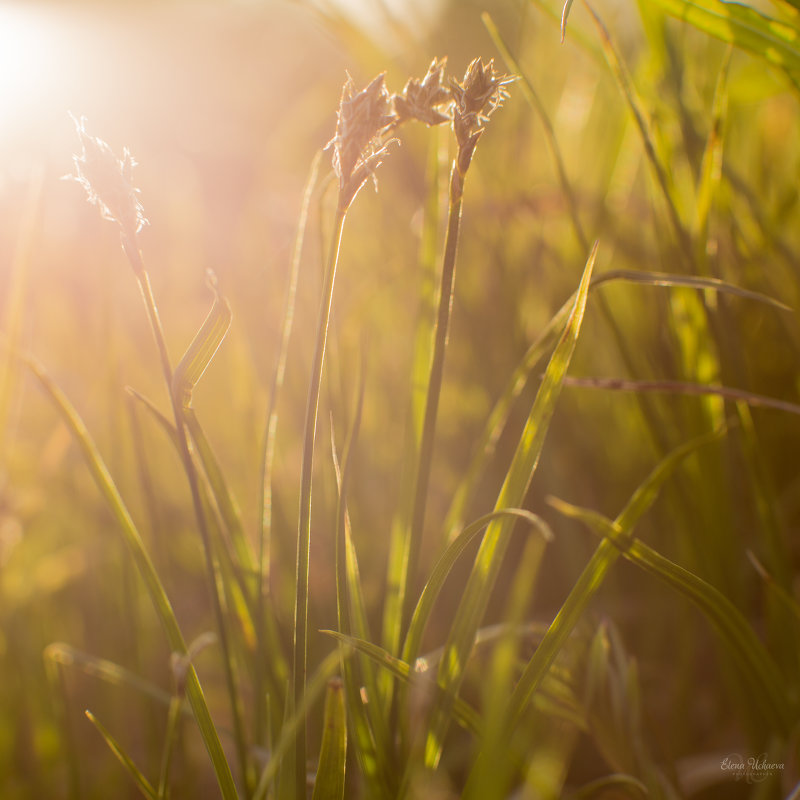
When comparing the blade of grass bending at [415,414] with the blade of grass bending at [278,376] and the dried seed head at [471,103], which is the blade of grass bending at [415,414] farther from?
the dried seed head at [471,103]

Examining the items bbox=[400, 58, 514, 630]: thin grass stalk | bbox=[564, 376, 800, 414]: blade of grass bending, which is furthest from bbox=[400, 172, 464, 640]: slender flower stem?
bbox=[564, 376, 800, 414]: blade of grass bending

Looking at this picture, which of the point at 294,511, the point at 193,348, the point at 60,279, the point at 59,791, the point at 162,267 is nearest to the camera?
the point at 193,348

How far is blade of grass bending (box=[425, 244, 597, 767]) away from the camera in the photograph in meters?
0.31

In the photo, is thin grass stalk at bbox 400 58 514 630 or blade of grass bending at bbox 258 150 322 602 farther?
blade of grass bending at bbox 258 150 322 602

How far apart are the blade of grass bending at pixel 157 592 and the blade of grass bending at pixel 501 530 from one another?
0.33 ft

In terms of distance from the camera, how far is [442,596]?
28.3 inches

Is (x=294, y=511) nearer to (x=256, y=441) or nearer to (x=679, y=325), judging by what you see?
(x=256, y=441)

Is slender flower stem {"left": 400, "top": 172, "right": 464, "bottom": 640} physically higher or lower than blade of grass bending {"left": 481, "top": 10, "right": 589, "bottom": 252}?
lower

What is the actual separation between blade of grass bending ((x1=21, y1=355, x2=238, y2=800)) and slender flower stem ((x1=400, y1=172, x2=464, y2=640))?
111 mm

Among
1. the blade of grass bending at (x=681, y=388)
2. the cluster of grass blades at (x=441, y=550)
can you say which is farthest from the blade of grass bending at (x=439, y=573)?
the blade of grass bending at (x=681, y=388)

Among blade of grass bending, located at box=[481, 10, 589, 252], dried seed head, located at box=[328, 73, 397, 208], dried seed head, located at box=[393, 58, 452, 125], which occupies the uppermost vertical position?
blade of grass bending, located at box=[481, 10, 589, 252]

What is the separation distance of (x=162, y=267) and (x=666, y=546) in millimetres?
944

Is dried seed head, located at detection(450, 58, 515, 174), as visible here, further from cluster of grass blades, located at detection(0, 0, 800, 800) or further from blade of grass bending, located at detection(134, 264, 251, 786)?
blade of grass bending, located at detection(134, 264, 251, 786)

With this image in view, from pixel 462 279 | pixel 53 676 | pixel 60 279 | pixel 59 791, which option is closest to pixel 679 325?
pixel 462 279
